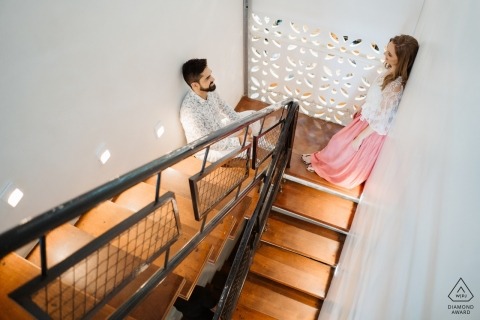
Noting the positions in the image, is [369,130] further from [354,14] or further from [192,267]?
[192,267]

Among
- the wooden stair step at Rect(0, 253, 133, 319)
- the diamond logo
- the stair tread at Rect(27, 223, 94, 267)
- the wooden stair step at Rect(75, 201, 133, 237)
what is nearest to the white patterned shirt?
the wooden stair step at Rect(75, 201, 133, 237)

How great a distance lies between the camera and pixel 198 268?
2201 millimetres

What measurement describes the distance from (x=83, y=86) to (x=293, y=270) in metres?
2.89

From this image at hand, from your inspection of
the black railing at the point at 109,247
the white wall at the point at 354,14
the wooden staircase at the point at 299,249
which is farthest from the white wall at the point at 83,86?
the wooden staircase at the point at 299,249

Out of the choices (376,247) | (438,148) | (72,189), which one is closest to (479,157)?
(438,148)

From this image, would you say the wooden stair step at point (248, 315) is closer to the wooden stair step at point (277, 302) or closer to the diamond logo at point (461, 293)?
the wooden stair step at point (277, 302)

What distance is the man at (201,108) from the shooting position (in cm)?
300

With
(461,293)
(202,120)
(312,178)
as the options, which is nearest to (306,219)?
(312,178)

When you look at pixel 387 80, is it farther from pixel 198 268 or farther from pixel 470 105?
pixel 198 268

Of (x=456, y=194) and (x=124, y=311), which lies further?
(x=124, y=311)

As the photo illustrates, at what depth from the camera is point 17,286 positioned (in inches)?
65.3

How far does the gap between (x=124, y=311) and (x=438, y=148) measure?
4.97 feet

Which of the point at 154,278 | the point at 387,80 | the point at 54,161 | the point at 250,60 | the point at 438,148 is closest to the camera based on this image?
the point at 438,148

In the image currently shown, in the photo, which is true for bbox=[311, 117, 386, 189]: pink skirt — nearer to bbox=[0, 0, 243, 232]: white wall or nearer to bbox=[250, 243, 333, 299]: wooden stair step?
bbox=[250, 243, 333, 299]: wooden stair step
